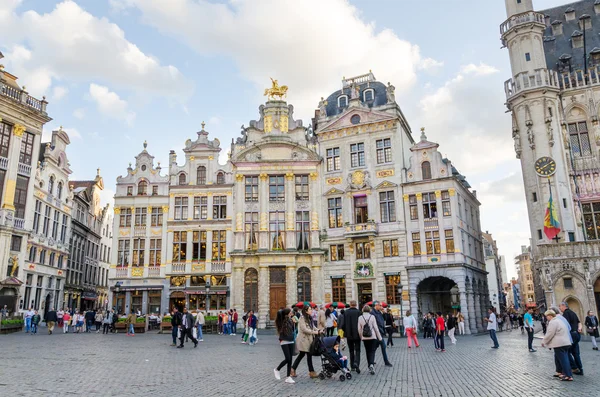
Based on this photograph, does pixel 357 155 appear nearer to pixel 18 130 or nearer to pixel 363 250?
pixel 363 250

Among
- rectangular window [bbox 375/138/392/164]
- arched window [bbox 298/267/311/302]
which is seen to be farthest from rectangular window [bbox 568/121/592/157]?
arched window [bbox 298/267/311/302]

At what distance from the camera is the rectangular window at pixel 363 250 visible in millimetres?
40000

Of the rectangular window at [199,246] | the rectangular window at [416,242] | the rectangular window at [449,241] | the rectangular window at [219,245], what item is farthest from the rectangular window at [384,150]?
the rectangular window at [199,246]

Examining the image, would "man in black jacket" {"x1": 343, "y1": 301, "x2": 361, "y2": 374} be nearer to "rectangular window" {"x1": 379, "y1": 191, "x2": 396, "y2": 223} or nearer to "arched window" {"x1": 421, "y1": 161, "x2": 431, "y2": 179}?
"rectangular window" {"x1": 379, "y1": 191, "x2": 396, "y2": 223}

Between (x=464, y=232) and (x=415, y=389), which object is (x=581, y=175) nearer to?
(x=464, y=232)

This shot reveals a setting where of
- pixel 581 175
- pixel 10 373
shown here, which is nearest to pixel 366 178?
pixel 581 175

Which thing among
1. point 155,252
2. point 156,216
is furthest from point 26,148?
point 155,252

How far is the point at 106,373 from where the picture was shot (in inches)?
505

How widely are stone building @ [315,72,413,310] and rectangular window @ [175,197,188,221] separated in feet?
40.7

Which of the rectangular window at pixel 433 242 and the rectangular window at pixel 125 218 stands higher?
the rectangular window at pixel 125 218

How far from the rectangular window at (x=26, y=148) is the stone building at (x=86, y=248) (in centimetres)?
1141

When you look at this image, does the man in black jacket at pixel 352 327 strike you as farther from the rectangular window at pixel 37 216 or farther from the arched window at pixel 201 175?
the rectangular window at pixel 37 216

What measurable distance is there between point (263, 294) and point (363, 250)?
31.3 feet

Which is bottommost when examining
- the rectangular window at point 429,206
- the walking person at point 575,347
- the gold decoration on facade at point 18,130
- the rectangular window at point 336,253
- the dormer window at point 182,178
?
the walking person at point 575,347
